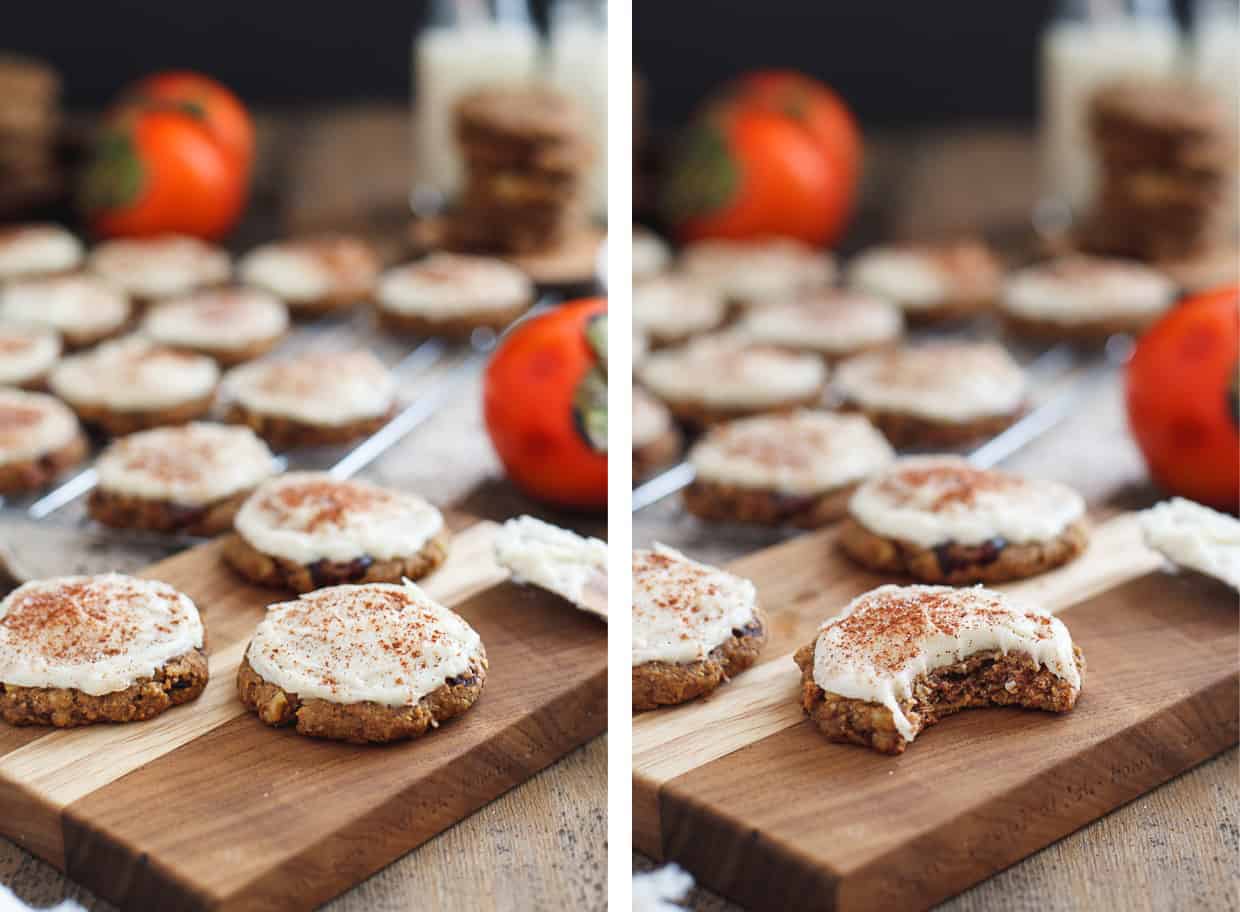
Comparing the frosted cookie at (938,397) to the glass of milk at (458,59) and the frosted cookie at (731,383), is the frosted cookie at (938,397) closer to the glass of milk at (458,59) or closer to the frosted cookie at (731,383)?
the frosted cookie at (731,383)

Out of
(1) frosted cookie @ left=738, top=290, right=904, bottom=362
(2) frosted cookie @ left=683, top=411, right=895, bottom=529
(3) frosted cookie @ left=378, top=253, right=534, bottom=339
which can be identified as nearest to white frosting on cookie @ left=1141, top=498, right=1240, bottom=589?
(2) frosted cookie @ left=683, top=411, right=895, bottom=529

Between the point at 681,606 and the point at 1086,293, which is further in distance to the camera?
the point at 1086,293

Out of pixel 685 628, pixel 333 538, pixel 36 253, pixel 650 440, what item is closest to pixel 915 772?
pixel 685 628

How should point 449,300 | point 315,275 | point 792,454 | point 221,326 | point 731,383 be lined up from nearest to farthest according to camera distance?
1. point 792,454
2. point 731,383
3. point 221,326
4. point 449,300
5. point 315,275

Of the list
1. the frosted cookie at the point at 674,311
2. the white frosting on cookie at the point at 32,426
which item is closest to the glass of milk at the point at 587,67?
the frosted cookie at the point at 674,311

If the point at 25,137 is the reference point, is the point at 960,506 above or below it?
below

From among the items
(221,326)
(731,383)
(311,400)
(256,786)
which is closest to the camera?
(256,786)

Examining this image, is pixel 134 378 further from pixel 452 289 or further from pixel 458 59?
pixel 458 59
